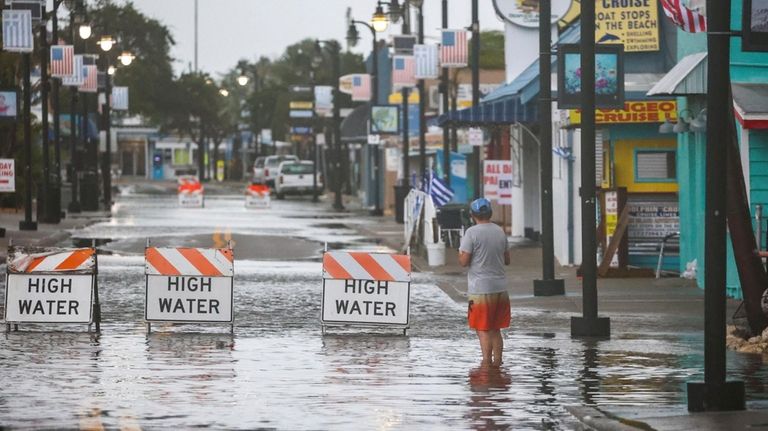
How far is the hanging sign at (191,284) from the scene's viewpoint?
2067cm

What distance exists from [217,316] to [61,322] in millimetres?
1790

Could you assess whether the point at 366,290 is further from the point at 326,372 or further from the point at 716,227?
the point at 716,227

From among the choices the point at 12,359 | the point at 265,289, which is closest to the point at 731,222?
the point at 12,359

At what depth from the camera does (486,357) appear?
16.9 m

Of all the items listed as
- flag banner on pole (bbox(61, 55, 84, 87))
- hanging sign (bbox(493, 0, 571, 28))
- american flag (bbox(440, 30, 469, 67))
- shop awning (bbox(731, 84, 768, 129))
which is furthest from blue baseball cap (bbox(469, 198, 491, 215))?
flag banner on pole (bbox(61, 55, 84, 87))

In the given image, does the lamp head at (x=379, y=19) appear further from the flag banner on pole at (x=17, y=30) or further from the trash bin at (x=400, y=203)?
the flag banner on pole at (x=17, y=30)

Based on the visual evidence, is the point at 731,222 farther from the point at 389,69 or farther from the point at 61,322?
the point at 389,69

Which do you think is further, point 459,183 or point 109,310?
point 459,183

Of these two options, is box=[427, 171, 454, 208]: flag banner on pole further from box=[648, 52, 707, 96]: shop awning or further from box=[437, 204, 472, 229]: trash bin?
box=[648, 52, 707, 96]: shop awning

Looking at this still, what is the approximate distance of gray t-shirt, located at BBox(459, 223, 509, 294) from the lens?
56.0 ft

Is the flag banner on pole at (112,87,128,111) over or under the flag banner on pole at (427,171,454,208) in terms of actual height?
over

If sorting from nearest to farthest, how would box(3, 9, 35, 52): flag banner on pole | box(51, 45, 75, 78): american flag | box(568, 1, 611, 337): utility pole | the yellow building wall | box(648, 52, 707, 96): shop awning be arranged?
box(568, 1, 611, 337): utility pole < box(648, 52, 707, 96): shop awning < the yellow building wall < box(3, 9, 35, 52): flag banner on pole < box(51, 45, 75, 78): american flag

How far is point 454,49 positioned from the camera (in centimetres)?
4750

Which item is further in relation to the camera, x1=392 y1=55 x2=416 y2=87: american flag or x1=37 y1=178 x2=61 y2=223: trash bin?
x1=392 y1=55 x2=416 y2=87: american flag
